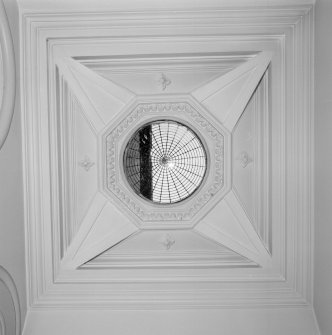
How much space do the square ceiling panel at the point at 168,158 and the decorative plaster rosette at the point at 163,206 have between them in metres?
0.01

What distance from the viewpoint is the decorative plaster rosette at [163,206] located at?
15.2 ft

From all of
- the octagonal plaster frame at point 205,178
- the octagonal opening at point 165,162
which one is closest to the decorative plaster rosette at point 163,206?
the octagonal plaster frame at point 205,178

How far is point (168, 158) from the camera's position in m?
4.88

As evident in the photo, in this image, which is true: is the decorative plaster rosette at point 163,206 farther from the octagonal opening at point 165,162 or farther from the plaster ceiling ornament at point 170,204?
the octagonal opening at point 165,162

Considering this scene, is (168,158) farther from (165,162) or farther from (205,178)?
(205,178)

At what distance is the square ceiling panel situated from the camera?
4.40m

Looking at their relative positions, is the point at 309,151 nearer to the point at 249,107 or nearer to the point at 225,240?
the point at 249,107

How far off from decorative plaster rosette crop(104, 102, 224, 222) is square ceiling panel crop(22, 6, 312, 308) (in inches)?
0.5

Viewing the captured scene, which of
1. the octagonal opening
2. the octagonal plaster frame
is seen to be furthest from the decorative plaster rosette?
the octagonal opening

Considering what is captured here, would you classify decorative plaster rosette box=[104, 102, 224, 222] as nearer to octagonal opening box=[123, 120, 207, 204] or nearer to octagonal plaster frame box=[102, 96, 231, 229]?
octagonal plaster frame box=[102, 96, 231, 229]

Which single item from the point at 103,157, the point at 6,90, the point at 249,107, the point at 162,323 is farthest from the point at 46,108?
the point at 162,323

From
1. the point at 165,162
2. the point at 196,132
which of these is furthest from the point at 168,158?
the point at 196,132

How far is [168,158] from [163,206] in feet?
1.80

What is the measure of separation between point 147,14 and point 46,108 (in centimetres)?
142
